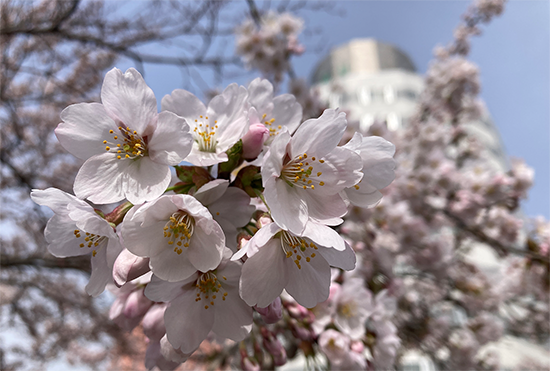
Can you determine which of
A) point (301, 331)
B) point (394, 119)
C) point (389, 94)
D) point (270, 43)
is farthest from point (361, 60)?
point (301, 331)

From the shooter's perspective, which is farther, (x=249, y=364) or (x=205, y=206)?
(x=249, y=364)

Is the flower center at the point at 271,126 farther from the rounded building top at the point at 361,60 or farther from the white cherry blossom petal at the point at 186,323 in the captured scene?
the rounded building top at the point at 361,60

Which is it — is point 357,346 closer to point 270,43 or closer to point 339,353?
point 339,353

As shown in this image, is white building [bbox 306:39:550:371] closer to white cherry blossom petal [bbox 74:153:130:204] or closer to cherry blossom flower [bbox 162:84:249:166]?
cherry blossom flower [bbox 162:84:249:166]

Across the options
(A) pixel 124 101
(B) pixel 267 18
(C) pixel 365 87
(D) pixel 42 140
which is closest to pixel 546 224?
(A) pixel 124 101

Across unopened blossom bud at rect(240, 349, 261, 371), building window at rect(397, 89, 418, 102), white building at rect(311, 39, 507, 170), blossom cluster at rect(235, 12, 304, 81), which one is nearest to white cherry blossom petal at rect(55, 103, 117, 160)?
unopened blossom bud at rect(240, 349, 261, 371)
